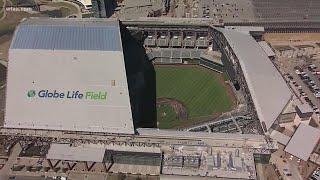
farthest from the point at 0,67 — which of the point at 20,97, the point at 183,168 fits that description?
the point at 183,168

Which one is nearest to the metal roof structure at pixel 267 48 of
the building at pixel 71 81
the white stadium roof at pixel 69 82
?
the building at pixel 71 81

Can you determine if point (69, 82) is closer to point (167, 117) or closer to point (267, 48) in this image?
point (167, 117)

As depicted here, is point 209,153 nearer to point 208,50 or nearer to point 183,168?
point 183,168

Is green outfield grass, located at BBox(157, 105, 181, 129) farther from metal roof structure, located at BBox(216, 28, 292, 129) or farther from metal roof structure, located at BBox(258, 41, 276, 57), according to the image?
metal roof structure, located at BBox(258, 41, 276, 57)

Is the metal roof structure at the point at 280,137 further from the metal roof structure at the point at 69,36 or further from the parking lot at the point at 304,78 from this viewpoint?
the metal roof structure at the point at 69,36

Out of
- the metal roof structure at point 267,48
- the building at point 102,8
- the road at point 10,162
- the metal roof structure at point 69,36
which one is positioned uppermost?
the metal roof structure at point 69,36

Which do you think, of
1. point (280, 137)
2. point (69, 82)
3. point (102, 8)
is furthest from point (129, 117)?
point (102, 8)
